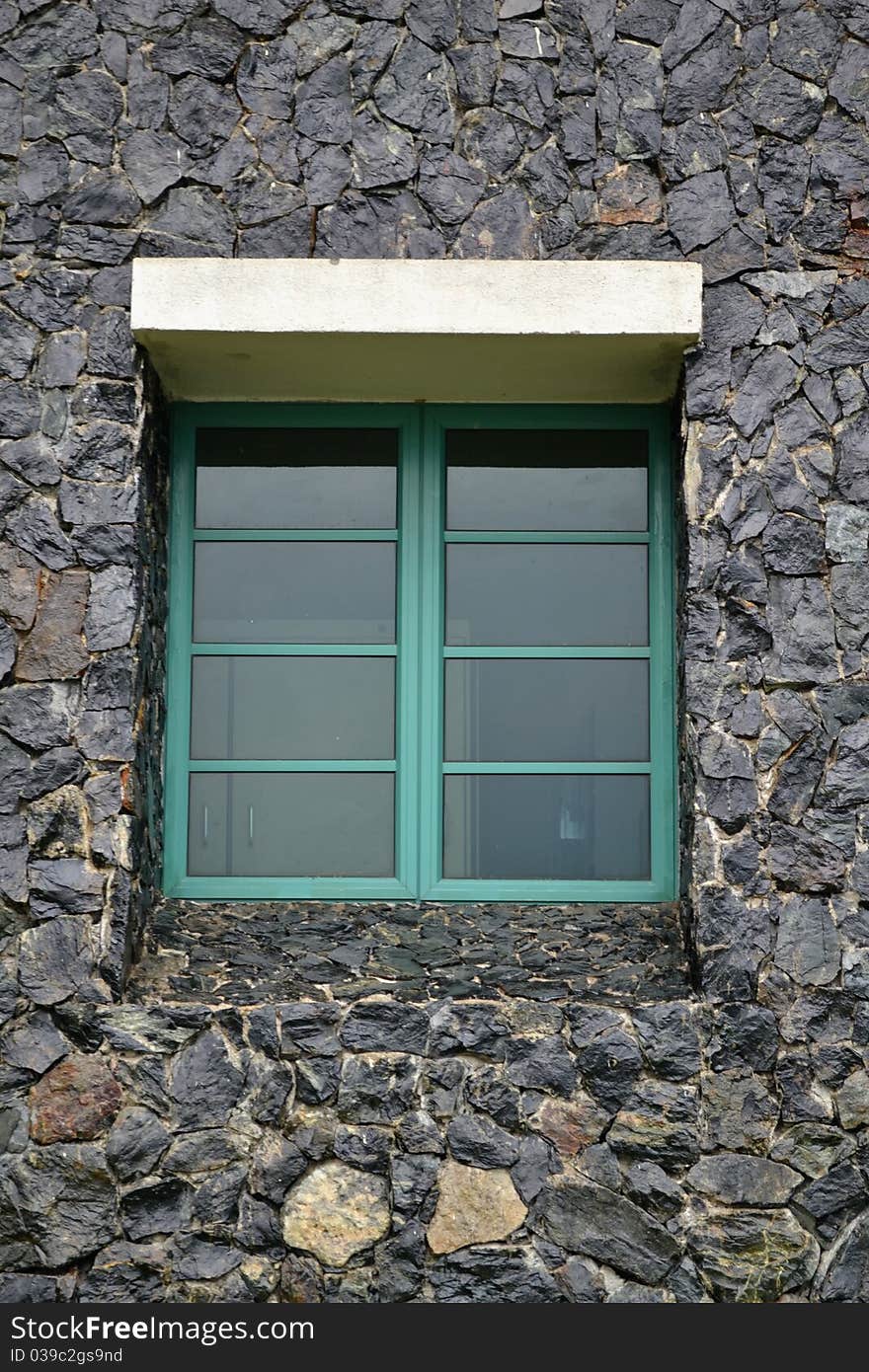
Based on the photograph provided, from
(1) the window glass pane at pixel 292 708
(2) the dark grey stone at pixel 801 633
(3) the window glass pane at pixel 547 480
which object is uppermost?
(3) the window glass pane at pixel 547 480

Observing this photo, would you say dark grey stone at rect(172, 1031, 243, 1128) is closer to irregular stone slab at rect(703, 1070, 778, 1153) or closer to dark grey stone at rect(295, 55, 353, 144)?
irregular stone slab at rect(703, 1070, 778, 1153)

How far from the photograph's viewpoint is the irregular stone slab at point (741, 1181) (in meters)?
3.32

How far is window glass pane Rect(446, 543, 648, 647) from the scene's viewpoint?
387cm

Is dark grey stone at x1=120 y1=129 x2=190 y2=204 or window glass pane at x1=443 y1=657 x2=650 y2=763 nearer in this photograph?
dark grey stone at x1=120 y1=129 x2=190 y2=204

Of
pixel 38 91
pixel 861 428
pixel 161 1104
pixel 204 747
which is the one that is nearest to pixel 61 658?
pixel 204 747

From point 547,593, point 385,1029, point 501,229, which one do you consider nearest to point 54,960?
point 385,1029

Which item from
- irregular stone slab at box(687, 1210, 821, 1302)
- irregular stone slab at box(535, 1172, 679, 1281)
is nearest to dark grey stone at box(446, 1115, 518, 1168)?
irregular stone slab at box(535, 1172, 679, 1281)

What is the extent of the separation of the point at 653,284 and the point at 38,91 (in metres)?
1.90

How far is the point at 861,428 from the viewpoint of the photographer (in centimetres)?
357

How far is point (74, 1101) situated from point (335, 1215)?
0.78 m

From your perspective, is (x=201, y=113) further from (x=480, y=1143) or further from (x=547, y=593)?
(x=480, y=1143)

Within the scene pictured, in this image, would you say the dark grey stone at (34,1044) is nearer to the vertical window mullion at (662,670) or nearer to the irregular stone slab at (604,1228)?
the irregular stone slab at (604,1228)

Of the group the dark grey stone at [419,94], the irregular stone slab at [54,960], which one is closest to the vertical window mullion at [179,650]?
the irregular stone slab at [54,960]

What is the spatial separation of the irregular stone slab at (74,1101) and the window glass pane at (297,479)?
1.67m
